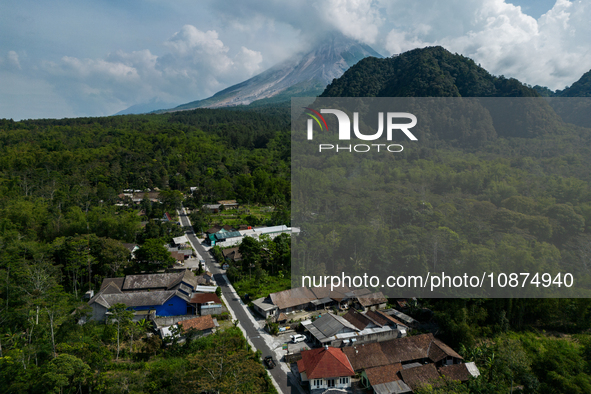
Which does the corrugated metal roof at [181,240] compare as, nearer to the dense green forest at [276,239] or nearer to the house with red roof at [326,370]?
the dense green forest at [276,239]

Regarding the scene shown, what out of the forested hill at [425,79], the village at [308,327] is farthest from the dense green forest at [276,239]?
the village at [308,327]

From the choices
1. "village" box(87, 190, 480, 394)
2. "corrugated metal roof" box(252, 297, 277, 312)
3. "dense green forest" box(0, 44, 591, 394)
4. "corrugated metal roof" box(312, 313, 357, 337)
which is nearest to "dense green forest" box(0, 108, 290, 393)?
"dense green forest" box(0, 44, 591, 394)

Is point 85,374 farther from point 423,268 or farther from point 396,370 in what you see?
point 423,268

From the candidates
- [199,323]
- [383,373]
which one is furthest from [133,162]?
[383,373]

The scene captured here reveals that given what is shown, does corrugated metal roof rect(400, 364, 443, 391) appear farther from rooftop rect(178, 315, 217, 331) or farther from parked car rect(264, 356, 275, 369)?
rooftop rect(178, 315, 217, 331)

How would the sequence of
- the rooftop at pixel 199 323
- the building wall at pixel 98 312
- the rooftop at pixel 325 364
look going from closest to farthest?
the rooftop at pixel 325 364 < the rooftop at pixel 199 323 < the building wall at pixel 98 312

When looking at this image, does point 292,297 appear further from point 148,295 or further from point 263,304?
point 148,295
